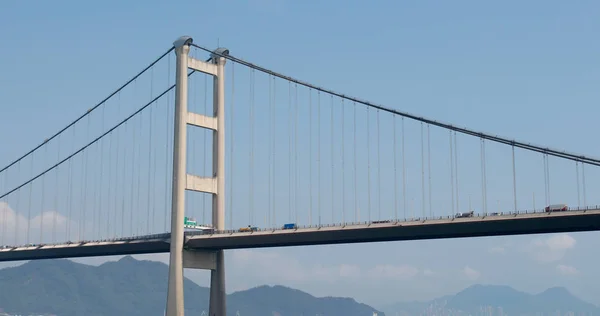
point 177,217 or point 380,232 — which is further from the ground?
point 177,217

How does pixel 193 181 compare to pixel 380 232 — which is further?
pixel 193 181

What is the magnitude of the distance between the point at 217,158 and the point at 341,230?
20.1m

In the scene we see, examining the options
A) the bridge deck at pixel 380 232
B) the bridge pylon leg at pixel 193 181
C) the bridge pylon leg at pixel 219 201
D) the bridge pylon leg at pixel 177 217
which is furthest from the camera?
the bridge pylon leg at pixel 219 201

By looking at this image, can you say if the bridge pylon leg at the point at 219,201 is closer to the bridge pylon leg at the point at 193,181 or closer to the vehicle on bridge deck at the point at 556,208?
the bridge pylon leg at the point at 193,181

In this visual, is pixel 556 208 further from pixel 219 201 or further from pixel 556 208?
pixel 219 201

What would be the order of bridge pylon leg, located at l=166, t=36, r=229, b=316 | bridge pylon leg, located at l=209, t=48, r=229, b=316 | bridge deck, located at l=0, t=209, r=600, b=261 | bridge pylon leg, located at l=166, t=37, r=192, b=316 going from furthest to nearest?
bridge pylon leg, located at l=209, t=48, r=229, b=316
bridge pylon leg, located at l=166, t=36, r=229, b=316
bridge pylon leg, located at l=166, t=37, r=192, b=316
bridge deck, located at l=0, t=209, r=600, b=261

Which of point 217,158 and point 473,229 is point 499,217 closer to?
point 473,229

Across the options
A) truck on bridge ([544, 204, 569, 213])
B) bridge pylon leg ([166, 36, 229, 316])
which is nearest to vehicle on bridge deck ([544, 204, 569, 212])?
truck on bridge ([544, 204, 569, 213])

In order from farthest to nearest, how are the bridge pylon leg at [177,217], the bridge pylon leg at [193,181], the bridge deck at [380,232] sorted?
the bridge pylon leg at [193,181]
the bridge pylon leg at [177,217]
the bridge deck at [380,232]

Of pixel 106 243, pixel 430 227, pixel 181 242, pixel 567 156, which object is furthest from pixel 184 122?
pixel 567 156

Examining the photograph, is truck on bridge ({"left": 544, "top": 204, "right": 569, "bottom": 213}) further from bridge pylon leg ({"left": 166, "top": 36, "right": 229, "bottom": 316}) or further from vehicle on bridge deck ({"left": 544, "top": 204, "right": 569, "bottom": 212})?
bridge pylon leg ({"left": 166, "top": 36, "right": 229, "bottom": 316})

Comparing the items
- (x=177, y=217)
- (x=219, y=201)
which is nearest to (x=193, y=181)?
(x=219, y=201)

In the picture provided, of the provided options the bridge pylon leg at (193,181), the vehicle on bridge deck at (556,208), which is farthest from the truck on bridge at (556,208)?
the bridge pylon leg at (193,181)

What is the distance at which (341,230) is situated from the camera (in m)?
75.0
